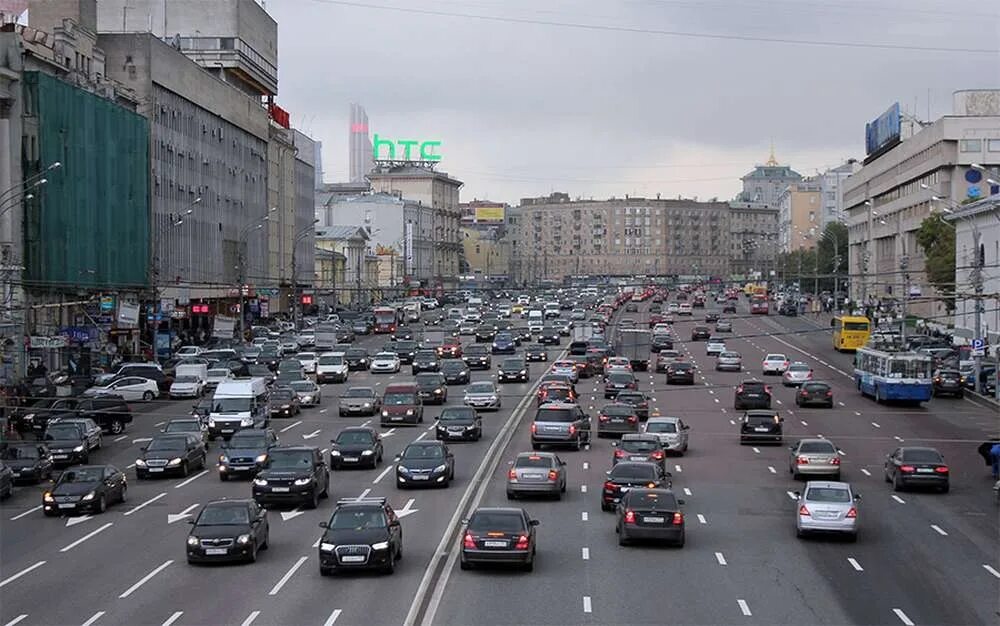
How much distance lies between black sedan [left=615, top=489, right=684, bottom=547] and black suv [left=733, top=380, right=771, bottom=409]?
3122 centimetres

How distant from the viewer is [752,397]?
61156 millimetres

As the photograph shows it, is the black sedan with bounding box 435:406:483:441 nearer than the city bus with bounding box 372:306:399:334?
Yes

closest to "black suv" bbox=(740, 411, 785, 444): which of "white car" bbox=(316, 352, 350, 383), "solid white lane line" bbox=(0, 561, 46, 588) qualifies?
"solid white lane line" bbox=(0, 561, 46, 588)

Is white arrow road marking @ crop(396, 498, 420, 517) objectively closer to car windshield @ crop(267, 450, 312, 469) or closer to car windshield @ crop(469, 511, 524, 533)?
car windshield @ crop(267, 450, 312, 469)

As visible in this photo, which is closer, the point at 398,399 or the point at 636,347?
the point at 398,399

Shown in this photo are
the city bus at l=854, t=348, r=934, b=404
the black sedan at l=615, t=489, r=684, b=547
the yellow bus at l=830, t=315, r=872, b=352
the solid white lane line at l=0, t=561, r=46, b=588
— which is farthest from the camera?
the yellow bus at l=830, t=315, r=872, b=352

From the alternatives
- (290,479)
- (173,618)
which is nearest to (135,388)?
(290,479)

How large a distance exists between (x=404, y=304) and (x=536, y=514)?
108 metres

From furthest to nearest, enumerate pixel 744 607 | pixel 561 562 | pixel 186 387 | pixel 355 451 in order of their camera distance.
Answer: pixel 186 387 → pixel 355 451 → pixel 561 562 → pixel 744 607

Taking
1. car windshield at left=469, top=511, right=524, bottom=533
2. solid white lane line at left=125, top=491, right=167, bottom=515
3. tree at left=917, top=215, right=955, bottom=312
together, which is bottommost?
solid white lane line at left=125, top=491, right=167, bottom=515

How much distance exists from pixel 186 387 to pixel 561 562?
42.3 m

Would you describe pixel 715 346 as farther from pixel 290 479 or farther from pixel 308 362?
pixel 290 479

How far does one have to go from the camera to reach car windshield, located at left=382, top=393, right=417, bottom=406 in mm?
56594

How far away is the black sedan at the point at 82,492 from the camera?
116 ft
